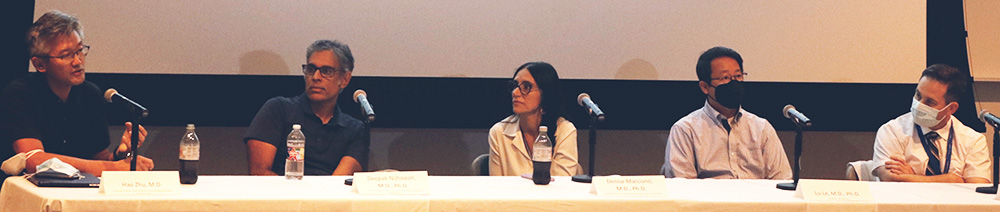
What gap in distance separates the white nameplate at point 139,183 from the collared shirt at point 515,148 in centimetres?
160

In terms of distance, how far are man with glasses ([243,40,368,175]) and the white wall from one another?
1.76 feet

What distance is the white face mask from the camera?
3.55 metres

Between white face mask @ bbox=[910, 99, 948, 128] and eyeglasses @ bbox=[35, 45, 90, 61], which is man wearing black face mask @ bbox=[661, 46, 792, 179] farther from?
eyeglasses @ bbox=[35, 45, 90, 61]

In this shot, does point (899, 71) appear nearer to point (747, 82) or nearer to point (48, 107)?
point (747, 82)

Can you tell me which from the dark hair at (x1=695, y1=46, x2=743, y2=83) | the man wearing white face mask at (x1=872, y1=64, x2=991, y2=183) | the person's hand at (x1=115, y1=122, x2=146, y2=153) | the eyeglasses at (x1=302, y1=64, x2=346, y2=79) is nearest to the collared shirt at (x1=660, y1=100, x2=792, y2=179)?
the dark hair at (x1=695, y1=46, x2=743, y2=83)

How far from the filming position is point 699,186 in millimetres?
2678

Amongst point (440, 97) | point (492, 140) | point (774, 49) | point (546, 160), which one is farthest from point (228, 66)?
point (774, 49)

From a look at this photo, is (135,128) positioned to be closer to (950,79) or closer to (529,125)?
(529,125)

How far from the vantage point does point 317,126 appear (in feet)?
11.4

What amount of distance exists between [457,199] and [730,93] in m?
1.64

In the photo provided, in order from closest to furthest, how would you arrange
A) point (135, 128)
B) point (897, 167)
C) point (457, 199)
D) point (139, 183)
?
point (139, 183) < point (457, 199) < point (135, 128) < point (897, 167)

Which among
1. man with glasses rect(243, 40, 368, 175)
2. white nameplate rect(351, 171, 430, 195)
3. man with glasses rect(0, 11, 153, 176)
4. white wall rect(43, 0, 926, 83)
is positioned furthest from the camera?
white wall rect(43, 0, 926, 83)

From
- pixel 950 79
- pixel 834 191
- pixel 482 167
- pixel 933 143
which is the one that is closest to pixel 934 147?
pixel 933 143

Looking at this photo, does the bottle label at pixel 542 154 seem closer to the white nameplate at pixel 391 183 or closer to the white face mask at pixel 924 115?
the white nameplate at pixel 391 183
